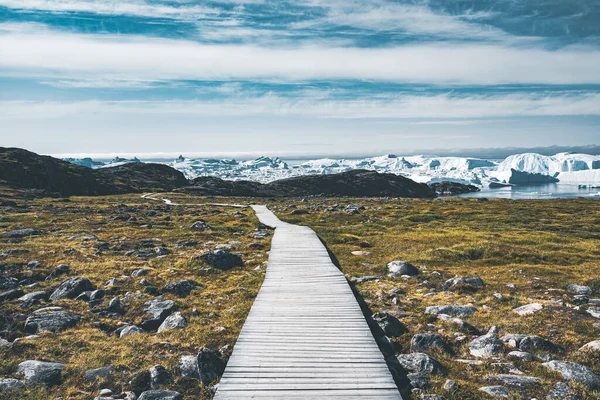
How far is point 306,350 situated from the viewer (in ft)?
36.0

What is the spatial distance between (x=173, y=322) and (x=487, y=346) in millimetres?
10627

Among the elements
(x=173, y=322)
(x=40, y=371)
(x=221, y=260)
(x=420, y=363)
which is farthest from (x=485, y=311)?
(x=40, y=371)

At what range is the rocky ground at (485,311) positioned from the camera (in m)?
9.88

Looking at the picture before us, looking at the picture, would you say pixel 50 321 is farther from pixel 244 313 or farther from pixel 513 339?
pixel 513 339

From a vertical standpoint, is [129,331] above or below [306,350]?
below

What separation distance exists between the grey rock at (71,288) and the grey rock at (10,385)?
675 centimetres

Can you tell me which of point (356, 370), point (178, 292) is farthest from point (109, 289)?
point (356, 370)

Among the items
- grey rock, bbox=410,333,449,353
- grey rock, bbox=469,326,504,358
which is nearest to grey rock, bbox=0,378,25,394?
grey rock, bbox=410,333,449,353

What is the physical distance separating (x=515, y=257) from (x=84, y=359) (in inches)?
956

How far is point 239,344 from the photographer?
1125 cm

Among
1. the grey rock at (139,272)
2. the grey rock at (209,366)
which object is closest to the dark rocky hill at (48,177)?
the grey rock at (139,272)

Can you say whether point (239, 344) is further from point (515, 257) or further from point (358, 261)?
point (515, 257)

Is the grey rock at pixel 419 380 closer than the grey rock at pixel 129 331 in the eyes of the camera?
Yes

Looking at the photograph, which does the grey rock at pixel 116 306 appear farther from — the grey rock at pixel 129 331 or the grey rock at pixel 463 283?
the grey rock at pixel 463 283
